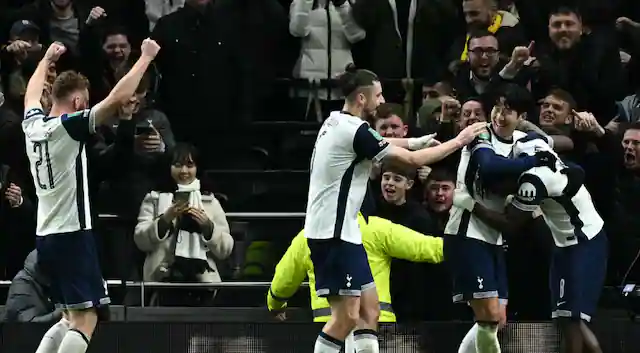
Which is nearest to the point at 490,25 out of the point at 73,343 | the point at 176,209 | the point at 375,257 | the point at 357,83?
the point at 375,257

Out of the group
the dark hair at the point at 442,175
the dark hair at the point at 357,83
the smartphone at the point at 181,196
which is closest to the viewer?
the dark hair at the point at 357,83

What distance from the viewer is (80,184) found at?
31.0ft

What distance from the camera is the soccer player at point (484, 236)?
31.6ft

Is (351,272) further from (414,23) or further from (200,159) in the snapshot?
(414,23)

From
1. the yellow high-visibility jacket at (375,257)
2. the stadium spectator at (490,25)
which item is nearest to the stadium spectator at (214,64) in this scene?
the stadium spectator at (490,25)

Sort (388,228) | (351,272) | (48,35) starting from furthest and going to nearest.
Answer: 1. (48,35)
2. (388,228)
3. (351,272)

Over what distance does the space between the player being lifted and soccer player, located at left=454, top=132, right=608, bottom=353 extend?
3.0 inches

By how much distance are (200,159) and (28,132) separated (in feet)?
9.56

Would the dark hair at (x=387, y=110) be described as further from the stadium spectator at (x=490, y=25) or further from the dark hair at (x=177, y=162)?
the dark hair at (x=177, y=162)

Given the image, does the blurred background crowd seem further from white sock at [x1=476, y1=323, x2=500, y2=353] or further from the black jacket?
white sock at [x1=476, y1=323, x2=500, y2=353]

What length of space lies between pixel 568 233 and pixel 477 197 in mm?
621

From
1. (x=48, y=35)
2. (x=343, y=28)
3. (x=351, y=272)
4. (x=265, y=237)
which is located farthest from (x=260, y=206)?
(x=351, y=272)

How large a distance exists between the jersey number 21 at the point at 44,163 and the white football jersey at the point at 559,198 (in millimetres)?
2927

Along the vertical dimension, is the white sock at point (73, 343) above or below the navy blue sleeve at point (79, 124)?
below
